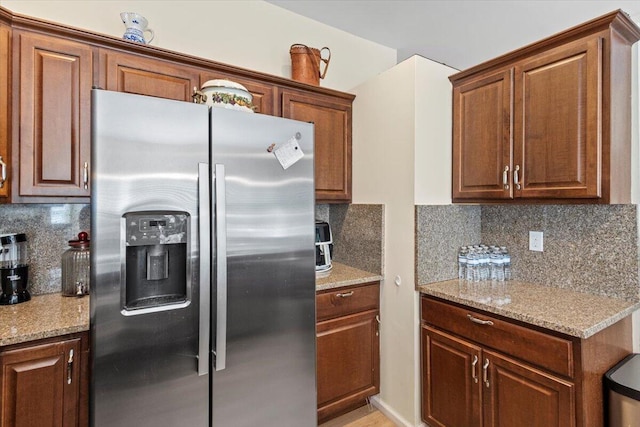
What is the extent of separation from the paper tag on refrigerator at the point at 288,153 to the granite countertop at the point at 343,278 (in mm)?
765

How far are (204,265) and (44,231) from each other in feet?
3.57

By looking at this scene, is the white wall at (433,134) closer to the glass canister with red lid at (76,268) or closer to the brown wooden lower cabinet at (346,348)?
the brown wooden lower cabinet at (346,348)

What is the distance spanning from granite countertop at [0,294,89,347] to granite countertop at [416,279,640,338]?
1.71 metres

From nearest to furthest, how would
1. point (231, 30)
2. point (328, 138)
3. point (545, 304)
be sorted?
point (545, 304) → point (231, 30) → point (328, 138)

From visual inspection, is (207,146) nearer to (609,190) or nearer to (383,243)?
(383,243)

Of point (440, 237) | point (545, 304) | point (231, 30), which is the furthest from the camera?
point (231, 30)

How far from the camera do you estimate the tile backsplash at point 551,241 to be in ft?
5.44

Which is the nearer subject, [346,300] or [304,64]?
[346,300]

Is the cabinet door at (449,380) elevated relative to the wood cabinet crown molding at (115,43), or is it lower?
lower

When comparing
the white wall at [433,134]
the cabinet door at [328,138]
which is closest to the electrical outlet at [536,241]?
the white wall at [433,134]

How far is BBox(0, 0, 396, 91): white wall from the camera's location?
6.01ft

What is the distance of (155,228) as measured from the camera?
4.26 feet

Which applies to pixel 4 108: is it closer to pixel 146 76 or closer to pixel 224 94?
pixel 146 76

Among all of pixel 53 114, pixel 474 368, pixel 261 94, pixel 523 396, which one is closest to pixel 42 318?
pixel 53 114
